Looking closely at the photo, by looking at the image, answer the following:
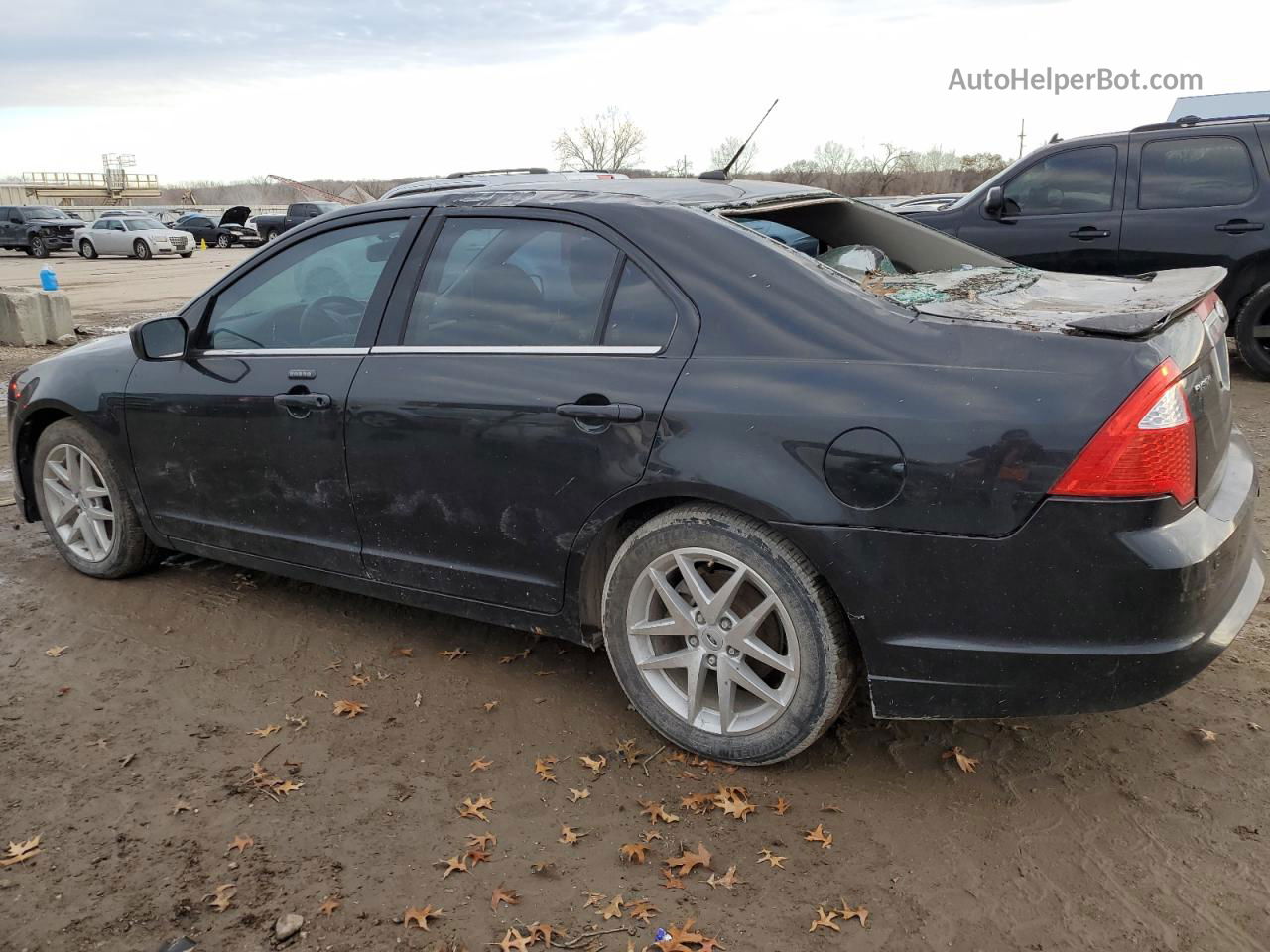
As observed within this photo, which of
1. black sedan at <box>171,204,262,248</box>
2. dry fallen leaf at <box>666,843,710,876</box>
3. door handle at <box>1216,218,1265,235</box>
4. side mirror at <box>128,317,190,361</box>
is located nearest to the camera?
dry fallen leaf at <box>666,843,710,876</box>

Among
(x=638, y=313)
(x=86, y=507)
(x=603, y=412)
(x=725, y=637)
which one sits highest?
(x=638, y=313)

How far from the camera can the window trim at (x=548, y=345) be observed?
3.04 meters

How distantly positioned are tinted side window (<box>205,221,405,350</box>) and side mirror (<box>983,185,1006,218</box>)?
622cm

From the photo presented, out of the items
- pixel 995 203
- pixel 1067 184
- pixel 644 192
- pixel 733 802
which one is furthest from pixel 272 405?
pixel 1067 184

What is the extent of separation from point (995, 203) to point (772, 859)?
23.3 ft

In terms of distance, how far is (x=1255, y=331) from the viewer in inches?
315

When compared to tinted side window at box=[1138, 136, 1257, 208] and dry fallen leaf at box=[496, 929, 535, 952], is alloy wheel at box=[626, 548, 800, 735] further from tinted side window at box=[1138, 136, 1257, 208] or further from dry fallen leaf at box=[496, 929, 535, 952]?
tinted side window at box=[1138, 136, 1257, 208]

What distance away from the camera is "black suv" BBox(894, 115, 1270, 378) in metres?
7.78

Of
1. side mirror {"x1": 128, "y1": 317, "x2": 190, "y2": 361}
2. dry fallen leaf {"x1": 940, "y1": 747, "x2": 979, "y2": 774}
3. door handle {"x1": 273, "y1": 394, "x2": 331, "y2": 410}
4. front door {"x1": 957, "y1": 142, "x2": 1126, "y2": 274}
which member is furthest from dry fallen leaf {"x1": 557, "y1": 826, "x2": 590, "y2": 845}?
front door {"x1": 957, "y1": 142, "x2": 1126, "y2": 274}

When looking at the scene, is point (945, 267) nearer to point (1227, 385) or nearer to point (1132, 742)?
point (1227, 385)

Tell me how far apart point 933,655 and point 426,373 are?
1.83 meters

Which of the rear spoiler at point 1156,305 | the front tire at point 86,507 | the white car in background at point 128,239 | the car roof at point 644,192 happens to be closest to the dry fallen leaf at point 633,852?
the rear spoiler at point 1156,305

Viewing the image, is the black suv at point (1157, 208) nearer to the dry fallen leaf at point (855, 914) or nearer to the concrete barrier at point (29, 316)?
the dry fallen leaf at point (855, 914)

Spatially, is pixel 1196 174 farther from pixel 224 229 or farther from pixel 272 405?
pixel 224 229
